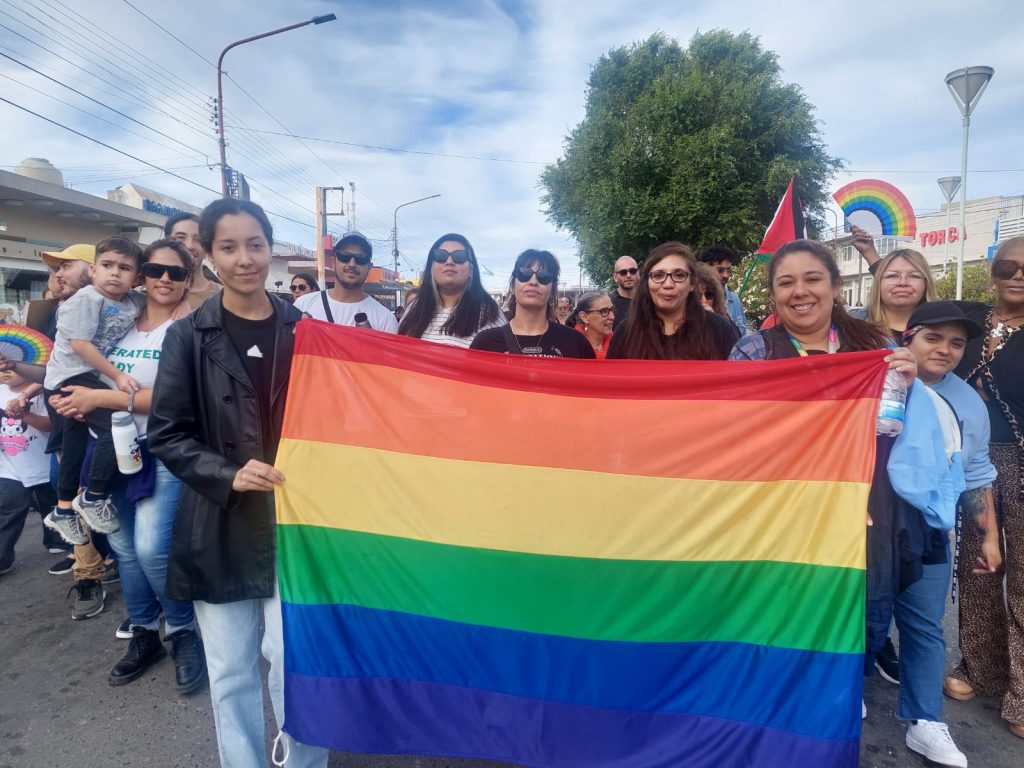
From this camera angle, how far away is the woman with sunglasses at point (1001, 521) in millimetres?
2740

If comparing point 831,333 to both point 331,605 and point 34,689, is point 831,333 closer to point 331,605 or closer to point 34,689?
point 331,605

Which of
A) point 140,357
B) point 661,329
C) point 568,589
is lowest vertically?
point 568,589

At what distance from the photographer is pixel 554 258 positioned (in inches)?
130

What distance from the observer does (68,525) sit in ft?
11.2

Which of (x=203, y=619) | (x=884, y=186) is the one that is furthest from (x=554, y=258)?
(x=884, y=186)

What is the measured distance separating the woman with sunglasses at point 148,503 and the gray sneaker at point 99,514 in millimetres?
68

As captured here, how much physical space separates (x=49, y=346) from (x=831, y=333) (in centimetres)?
456

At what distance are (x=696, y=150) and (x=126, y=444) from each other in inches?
759

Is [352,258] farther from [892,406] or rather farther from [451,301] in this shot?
[892,406]

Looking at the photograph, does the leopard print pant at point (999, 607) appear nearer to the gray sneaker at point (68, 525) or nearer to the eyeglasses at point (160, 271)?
the eyeglasses at point (160, 271)

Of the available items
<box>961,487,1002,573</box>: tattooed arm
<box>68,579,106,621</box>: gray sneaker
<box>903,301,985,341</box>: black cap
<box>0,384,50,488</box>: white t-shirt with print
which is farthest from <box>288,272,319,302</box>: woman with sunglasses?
<box>961,487,1002,573</box>: tattooed arm

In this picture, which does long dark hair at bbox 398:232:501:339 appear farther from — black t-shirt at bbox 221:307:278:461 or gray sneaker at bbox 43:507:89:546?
gray sneaker at bbox 43:507:89:546

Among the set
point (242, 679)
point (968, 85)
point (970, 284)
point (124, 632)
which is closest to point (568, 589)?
point (242, 679)

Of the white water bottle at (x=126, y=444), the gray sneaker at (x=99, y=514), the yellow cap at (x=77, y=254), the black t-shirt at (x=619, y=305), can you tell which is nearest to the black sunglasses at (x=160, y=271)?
the white water bottle at (x=126, y=444)
